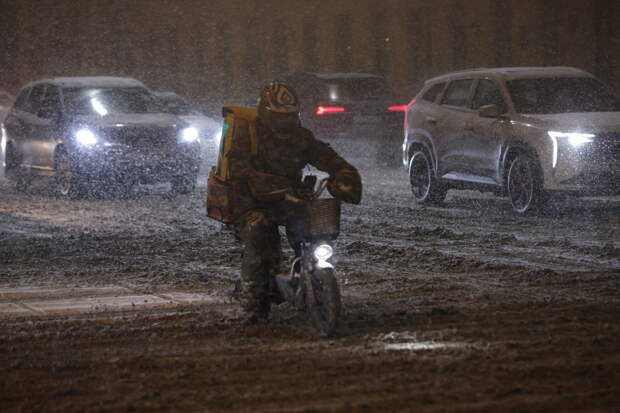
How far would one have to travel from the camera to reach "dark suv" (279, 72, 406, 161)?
2200 centimetres

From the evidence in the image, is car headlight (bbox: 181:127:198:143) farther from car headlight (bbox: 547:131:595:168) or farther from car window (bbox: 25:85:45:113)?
car headlight (bbox: 547:131:595:168)

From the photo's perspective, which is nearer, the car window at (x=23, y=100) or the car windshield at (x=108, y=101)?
the car windshield at (x=108, y=101)

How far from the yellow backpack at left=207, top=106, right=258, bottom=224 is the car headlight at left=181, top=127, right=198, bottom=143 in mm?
10570

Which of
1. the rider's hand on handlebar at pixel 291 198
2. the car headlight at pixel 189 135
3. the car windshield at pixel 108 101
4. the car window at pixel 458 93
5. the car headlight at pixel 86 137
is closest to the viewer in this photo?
the rider's hand on handlebar at pixel 291 198

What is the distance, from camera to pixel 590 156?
13.4m

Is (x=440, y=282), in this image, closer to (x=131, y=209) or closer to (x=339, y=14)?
(x=131, y=209)

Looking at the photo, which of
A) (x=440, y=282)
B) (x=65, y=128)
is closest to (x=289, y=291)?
(x=440, y=282)

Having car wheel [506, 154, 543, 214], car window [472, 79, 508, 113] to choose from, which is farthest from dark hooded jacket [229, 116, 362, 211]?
car window [472, 79, 508, 113]

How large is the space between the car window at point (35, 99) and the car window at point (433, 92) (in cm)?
635

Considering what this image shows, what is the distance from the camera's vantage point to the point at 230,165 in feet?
23.4

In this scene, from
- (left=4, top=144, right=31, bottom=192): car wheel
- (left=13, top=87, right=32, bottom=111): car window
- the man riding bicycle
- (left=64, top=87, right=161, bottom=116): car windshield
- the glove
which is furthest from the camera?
(left=13, top=87, right=32, bottom=111): car window

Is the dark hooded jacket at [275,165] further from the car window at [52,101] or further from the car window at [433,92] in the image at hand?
the car window at [52,101]

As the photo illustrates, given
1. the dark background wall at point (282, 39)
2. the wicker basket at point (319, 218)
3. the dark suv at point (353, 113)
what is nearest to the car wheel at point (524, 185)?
the wicker basket at point (319, 218)

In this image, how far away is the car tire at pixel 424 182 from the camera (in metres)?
15.9
